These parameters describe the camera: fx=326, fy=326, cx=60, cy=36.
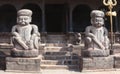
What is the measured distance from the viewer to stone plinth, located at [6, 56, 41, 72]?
1198 centimetres

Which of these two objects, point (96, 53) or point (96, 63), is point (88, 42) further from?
point (96, 63)

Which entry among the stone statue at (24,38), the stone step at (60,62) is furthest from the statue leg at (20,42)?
the stone step at (60,62)

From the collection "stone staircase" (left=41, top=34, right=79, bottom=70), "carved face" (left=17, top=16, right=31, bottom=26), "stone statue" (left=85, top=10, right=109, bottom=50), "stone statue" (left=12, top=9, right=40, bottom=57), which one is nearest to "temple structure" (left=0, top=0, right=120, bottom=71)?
"stone staircase" (left=41, top=34, right=79, bottom=70)

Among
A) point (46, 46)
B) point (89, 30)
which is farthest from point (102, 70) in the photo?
point (46, 46)

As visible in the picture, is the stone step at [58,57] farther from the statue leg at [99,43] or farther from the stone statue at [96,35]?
Result: the statue leg at [99,43]

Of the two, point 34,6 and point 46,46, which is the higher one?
point 34,6

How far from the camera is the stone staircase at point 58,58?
13031mm

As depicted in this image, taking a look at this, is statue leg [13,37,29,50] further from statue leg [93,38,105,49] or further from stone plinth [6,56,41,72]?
statue leg [93,38,105,49]

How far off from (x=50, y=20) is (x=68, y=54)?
9.63 meters

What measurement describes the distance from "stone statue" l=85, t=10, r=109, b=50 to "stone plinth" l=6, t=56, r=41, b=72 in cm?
207

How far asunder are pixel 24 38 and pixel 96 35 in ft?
9.07

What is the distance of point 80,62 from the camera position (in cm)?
1272

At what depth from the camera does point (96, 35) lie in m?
12.6

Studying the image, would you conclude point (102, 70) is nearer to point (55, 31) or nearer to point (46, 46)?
point (46, 46)
